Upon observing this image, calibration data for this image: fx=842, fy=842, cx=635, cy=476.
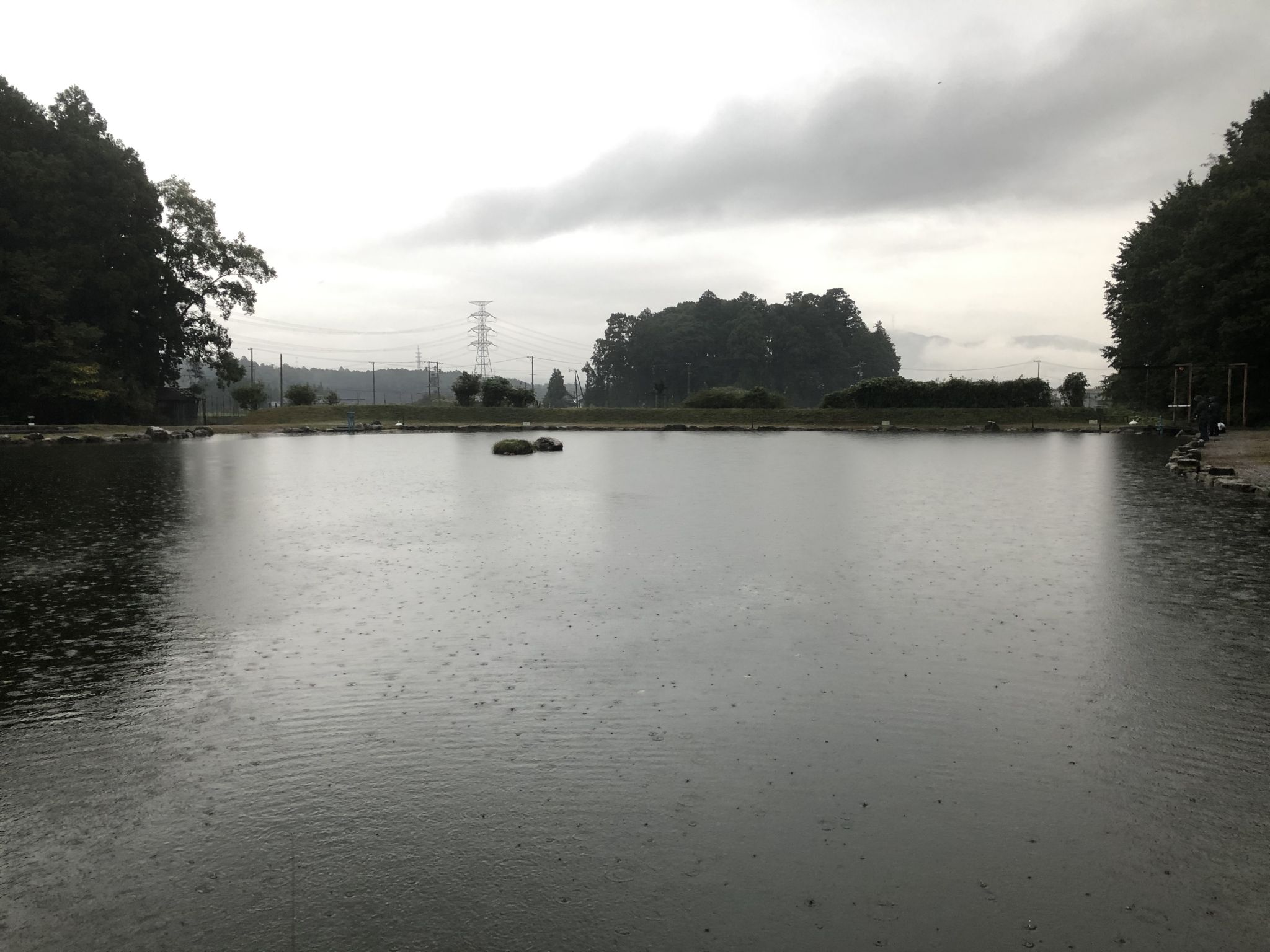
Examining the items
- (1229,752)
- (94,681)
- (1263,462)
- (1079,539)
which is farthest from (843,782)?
(1263,462)

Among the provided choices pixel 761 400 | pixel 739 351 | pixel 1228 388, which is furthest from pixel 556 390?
pixel 1228 388

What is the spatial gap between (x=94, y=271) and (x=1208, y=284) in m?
72.5

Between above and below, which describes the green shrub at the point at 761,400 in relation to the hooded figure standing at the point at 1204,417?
above

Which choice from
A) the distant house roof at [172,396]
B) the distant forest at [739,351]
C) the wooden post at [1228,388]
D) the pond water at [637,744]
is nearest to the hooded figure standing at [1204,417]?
the wooden post at [1228,388]

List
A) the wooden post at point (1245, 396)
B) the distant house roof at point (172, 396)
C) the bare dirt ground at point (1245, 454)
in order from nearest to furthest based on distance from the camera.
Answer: the bare dirt ground at point (1245, 454)
the wooden post at point (1245, 396)
the distant house roof at point (172, 396)

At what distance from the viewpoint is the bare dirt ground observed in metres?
22.1

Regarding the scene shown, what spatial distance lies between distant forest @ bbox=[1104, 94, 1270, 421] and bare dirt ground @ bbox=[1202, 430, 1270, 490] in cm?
976

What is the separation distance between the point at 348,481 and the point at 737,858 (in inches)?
867

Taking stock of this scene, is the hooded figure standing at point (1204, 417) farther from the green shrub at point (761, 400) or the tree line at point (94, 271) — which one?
the tree line at point (94, 271)

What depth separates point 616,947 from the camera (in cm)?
351

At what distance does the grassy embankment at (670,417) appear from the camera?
6606 centimetres

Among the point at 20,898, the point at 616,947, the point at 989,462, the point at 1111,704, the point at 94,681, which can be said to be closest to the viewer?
the point at 616,947

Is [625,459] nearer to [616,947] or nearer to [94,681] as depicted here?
[94,681]

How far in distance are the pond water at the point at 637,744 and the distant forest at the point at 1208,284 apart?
4602 centimetres
